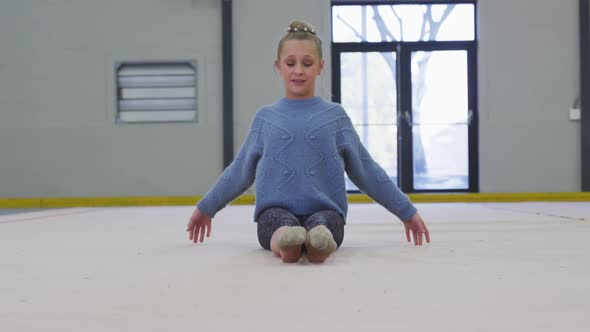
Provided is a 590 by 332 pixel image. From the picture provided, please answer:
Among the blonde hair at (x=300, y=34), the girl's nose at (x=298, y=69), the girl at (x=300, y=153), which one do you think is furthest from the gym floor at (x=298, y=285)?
the blonde hair at (x=300, y=34)

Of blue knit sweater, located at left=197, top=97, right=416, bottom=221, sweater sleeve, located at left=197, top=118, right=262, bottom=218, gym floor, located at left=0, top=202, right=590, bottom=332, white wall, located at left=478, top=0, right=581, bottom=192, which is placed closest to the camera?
gym floor, located at left=0, top=202, right=590, bottom=332

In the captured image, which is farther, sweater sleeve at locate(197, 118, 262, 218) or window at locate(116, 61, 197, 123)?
window at locate(116, 61, 197, 123)

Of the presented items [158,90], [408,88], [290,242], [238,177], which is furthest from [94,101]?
[290,242]

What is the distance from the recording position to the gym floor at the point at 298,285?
1219 millimetres

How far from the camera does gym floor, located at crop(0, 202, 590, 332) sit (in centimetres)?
122

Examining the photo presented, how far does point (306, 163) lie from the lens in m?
2.19

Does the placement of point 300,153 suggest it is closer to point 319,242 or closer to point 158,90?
point 319,242

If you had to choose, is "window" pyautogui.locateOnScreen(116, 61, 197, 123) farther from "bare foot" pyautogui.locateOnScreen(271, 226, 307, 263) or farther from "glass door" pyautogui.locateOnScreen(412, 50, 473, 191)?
"bare foot" pyautogui.locateOnScreen(271, 226, 307, 263)

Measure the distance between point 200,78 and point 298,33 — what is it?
18.8 feet

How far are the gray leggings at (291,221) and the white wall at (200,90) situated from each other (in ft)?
18.3

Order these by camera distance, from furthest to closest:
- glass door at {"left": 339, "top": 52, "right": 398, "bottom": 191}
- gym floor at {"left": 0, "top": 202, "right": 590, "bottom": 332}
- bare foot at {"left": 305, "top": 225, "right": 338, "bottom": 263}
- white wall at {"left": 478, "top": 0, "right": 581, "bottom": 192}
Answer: glass door at {"left": 339, "top": 52, "right": 398, "bottom": 191} < white wall at {"left": 478, "top": 0, "right": 581, "bottom": 192} < bare foot at {"left": 305, "top": 225, "right": 338, "bottom": 263} < gym floor at {"left": 0, "top": 202, "right": 590, "bottom": 332}

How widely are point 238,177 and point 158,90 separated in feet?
18.7

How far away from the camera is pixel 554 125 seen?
7660 mm

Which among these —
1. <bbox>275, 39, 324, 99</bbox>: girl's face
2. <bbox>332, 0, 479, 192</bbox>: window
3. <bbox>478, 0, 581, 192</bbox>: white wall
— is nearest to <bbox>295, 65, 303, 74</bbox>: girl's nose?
<bbox>275, 39, 324, 99</bbox>: girl's face
